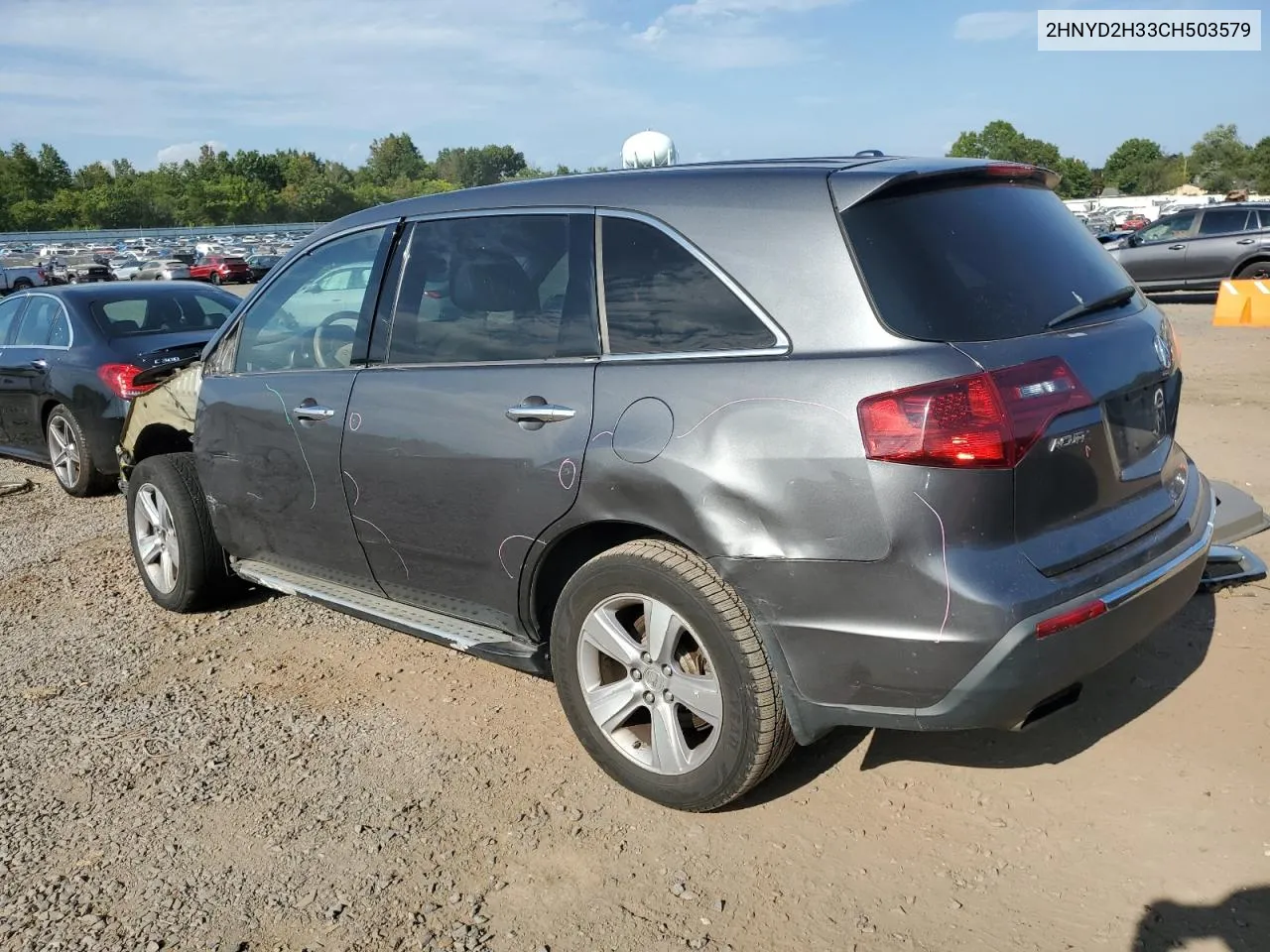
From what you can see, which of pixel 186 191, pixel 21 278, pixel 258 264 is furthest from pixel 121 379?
pixel 186 191

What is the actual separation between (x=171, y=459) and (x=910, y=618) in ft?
12.5

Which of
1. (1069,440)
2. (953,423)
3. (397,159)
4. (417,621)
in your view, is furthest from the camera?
(397,159)

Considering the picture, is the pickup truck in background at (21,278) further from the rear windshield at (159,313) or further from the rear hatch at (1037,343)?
the rear hatch at (1037,343)

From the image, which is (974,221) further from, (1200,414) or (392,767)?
(1200,414)

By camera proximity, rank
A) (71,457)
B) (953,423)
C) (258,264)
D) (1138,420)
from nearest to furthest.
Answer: (953,423) < (1138,420) < (71,457) < (258,264)

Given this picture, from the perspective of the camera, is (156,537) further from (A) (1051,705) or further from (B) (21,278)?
(B) (21,278)

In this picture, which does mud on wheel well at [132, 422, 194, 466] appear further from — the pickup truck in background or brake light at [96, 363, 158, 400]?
the pickup truck in background

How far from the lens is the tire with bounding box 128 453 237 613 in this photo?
16.0 feet

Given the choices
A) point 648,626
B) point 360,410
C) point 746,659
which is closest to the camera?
point 746,659

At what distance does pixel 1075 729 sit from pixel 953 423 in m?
1.51

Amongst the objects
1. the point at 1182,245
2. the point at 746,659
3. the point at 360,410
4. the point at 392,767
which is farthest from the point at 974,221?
the point at 1182,245

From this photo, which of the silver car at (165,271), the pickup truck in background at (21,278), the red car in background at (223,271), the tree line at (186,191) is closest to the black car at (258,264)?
the red car in background at (223,271)

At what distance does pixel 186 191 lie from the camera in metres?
108

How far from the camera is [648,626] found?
305cm
